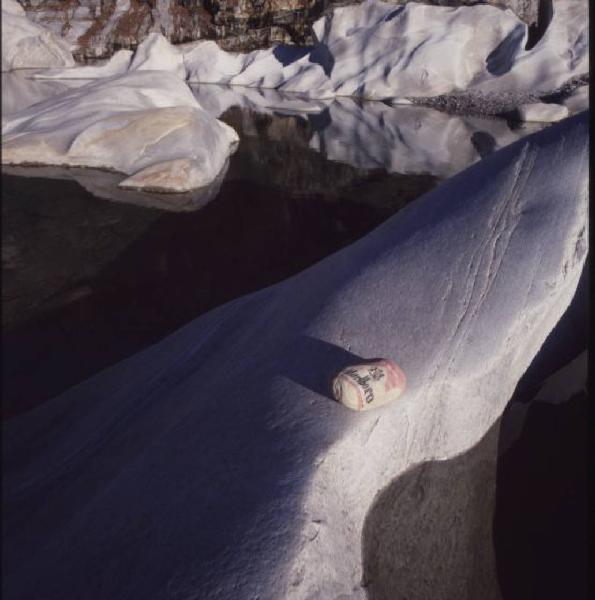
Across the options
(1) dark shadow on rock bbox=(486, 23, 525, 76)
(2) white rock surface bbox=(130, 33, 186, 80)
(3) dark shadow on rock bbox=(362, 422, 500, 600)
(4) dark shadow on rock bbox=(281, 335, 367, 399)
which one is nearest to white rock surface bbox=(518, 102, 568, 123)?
(1) dark shadow on rock bbox=(486, 23, 525, 76)

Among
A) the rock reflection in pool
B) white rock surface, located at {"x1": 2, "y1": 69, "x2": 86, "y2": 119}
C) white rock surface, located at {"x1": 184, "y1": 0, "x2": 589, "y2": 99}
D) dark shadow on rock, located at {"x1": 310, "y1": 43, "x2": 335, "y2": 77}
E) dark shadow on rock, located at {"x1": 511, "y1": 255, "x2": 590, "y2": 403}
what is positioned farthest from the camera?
dark shadow on rock, located at {"x1": 310, "y1": 43, "x2": 335, "y2": 77}

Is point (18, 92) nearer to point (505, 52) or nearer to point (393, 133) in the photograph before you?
point (393, 133)

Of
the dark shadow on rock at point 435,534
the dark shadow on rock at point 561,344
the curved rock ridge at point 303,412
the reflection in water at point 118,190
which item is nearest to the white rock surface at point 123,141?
the reflection in water at point 118,190

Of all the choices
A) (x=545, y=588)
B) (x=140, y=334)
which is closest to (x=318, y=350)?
(x=545, y=588)

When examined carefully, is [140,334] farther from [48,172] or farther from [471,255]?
[48,172]

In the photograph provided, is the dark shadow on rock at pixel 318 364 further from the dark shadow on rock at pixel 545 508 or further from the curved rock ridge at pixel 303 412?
the dark shadow on rock at pixel 545 508

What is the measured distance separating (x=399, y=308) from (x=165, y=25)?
1.53m

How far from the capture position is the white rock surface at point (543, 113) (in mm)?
10125

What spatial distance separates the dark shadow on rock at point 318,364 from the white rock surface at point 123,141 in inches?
181

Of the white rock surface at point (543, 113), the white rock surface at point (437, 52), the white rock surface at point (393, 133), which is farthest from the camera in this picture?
the white rock surface at point (437, 52)

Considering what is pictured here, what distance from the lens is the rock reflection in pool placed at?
3.27 meters

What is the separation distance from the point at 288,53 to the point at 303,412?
791 inches

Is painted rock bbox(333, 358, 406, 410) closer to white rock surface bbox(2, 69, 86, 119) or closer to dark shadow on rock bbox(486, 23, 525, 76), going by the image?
white rock surface bbox(2, 69, 86, 119)

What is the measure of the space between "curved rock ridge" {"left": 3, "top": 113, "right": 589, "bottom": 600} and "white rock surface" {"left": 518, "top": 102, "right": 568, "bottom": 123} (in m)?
8.87
